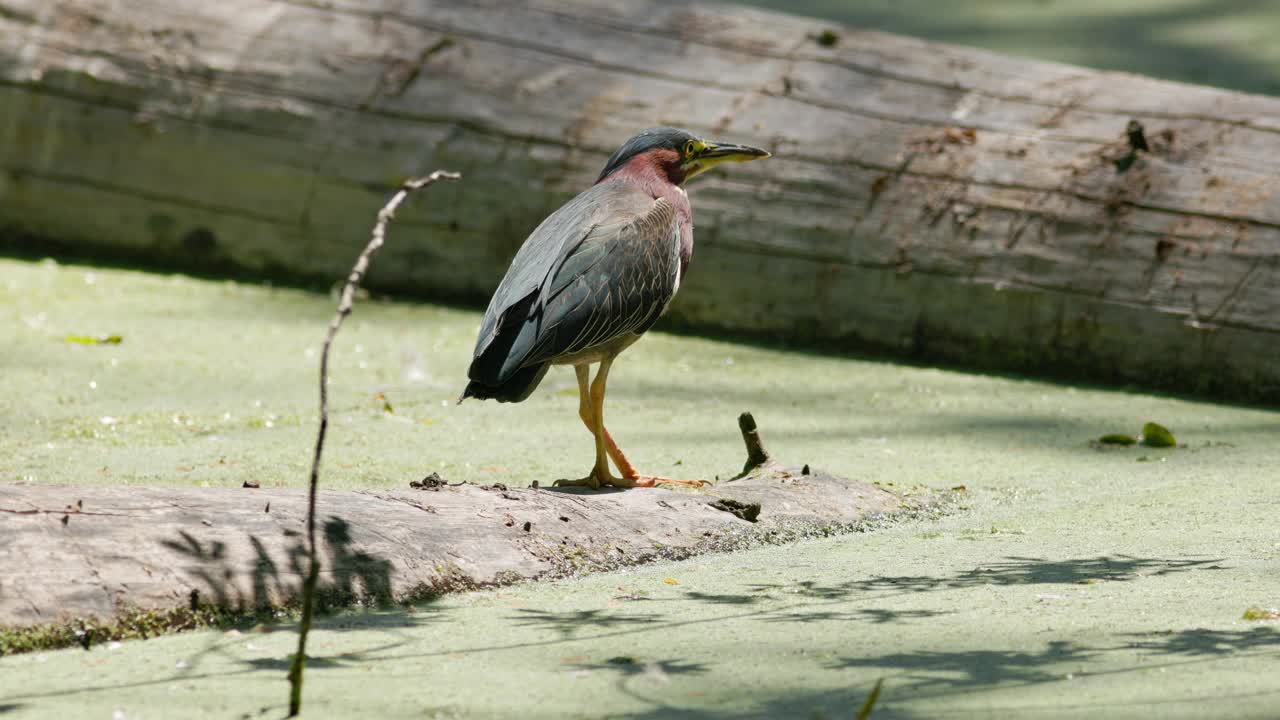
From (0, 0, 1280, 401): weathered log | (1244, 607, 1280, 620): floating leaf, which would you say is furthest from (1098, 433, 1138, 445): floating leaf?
(1244, 607, 1280, 620): floating leaf

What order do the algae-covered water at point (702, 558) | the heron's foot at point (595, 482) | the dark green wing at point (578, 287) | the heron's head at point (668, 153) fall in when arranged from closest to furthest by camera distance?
the algae-covered water at point (702, 558) → the dark green wing at point (578, 287) → the heron's foot at point (595, 482) → the heron's head at point (668, 153)

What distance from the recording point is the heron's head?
3.46 m

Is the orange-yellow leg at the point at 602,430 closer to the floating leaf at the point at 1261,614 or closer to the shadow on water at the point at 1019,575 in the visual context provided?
the shadow on water at the point at 1019,575

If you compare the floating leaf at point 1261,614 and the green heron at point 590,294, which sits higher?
the green heron at point 590,294

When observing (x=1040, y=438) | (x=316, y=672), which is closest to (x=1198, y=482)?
(x=1040, y=438)

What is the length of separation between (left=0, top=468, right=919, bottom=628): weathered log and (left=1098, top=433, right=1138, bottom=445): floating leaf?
123 cm

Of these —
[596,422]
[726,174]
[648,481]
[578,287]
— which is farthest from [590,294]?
[726,174]

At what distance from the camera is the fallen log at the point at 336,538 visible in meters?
2.01

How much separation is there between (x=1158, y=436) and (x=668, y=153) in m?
1.38

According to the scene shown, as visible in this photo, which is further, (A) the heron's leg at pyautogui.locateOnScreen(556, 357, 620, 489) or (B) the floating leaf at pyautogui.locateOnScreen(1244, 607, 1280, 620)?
(A) the heron's leg at pyautogui.locateOnScreen(556, 357, 620, 489)

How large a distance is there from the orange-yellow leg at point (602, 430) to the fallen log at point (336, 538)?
0.23m

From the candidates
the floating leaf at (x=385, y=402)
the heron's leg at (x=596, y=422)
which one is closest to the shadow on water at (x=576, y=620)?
the heron's leg at (x=596, y=422)

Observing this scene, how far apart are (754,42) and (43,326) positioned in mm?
2433

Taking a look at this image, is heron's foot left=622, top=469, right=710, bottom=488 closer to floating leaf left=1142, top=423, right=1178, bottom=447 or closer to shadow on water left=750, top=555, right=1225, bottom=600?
shadow on water left=750, top=555, right=1225, bottom=600
